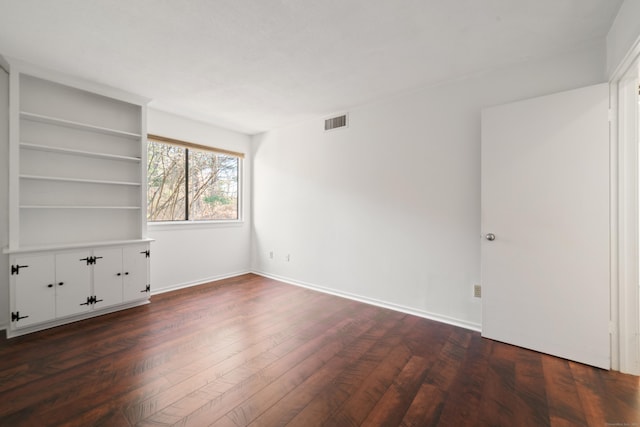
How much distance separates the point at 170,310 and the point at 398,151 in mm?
3309

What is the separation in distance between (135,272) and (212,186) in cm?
186

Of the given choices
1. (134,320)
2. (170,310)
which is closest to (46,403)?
(134,320)

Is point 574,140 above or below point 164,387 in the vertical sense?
above

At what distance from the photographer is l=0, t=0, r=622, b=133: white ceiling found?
1.91 metres

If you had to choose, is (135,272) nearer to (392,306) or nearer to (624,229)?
(392,306)

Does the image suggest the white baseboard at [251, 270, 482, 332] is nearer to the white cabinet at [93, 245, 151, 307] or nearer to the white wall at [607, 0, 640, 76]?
the white cabinet at [93, 245, 151, 307]

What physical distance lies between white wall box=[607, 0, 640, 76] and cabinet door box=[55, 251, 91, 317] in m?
4.84

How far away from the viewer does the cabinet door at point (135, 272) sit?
3.29 metres

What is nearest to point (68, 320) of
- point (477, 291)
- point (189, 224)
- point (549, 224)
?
point (189, 224)

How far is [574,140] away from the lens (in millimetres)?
2221

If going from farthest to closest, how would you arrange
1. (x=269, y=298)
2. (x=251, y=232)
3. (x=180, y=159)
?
(x=251, y=232), (x=180, y=159), (x=269, y=298)

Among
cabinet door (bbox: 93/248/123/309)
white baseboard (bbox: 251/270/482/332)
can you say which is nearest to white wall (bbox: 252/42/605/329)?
white baseboard (bbox: 251/270/482/332)

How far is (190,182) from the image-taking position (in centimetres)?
442

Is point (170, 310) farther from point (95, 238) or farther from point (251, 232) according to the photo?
point (251, 232)
